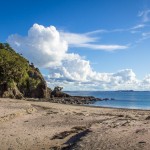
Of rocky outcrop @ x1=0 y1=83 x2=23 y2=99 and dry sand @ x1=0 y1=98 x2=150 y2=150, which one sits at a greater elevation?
rocky outcrop @ x1=0 y1=83 x2=23 y2=99

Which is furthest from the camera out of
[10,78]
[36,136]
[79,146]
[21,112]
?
[10,78]

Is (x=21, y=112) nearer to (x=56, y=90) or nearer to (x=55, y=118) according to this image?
(x=55, y=118)

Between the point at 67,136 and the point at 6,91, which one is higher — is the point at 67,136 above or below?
below

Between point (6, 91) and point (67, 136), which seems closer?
point (67, 136)

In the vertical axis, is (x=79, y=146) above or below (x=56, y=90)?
below

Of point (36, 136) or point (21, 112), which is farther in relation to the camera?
point (21, 112)

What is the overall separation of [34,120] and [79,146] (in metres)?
13.4

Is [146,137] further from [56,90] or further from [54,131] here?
[56,90]

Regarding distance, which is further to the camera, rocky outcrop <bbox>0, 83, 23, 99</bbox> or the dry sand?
rocky outcrop <bbox>0, 83, 23, 99</bbox>

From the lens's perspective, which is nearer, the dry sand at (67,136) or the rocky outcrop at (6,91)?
the dry sand at (67,136)

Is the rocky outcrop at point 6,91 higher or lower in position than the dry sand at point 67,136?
higher

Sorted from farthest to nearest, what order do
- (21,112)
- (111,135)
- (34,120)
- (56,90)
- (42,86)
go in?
(56,90) → (42,86) → (21,112) → (34,120) → (111,135)

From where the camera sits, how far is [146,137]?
18.2 m

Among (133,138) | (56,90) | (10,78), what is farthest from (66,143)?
(56,90)
